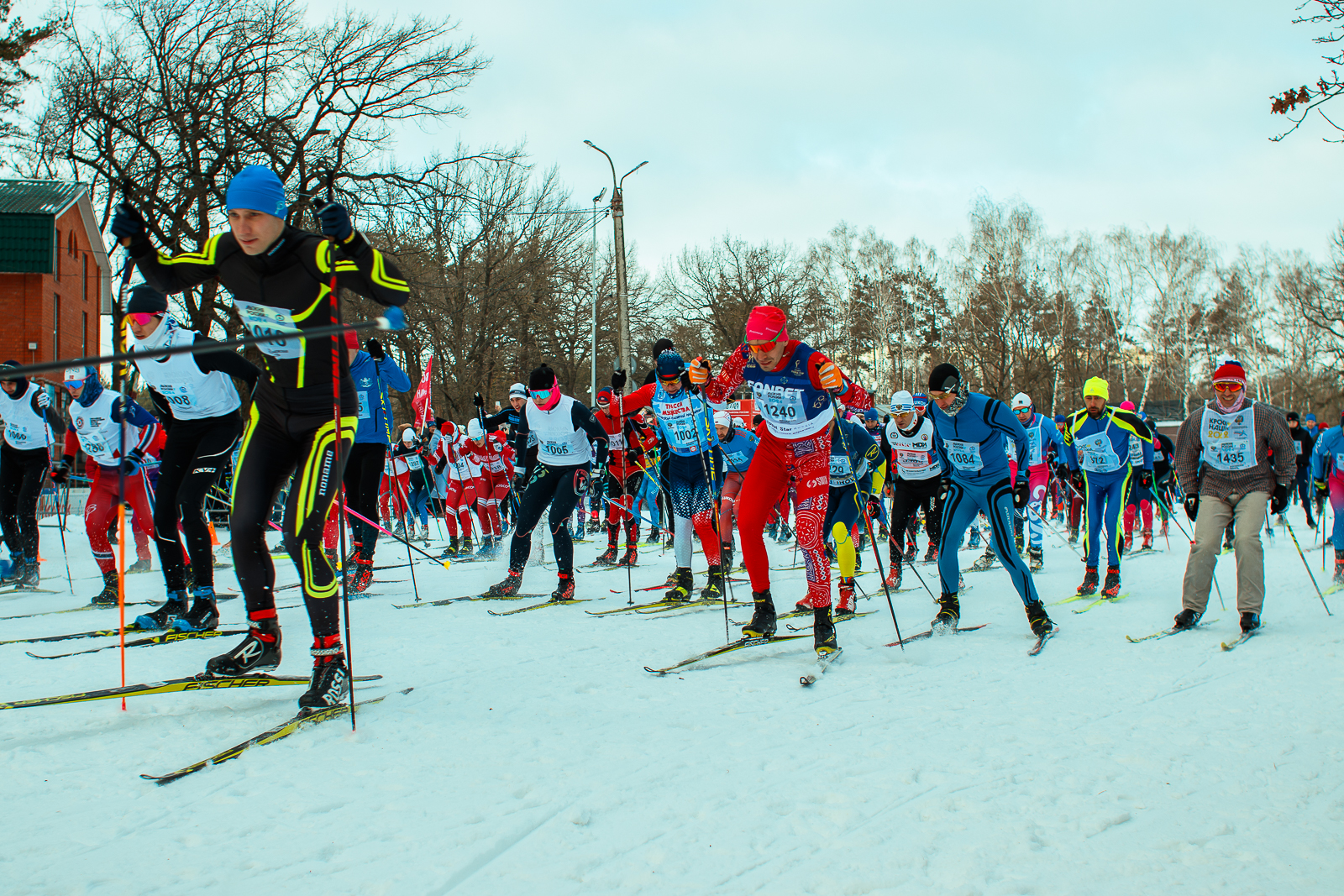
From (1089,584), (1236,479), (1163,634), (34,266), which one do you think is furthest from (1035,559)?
(34,266)

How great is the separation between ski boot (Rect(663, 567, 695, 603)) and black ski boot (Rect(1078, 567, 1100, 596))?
3557 millimetres

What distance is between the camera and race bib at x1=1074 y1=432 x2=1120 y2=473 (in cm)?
859

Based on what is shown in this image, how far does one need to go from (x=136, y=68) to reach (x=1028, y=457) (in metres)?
20.8

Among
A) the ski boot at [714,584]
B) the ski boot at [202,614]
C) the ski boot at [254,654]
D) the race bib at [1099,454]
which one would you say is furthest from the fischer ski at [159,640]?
the race bib at [1099,454]

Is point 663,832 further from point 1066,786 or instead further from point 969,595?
point 969,595

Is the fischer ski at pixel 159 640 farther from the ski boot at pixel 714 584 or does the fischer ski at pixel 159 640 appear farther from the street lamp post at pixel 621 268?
the street lamp post at pixel 621 268

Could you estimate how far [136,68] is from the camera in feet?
63.7

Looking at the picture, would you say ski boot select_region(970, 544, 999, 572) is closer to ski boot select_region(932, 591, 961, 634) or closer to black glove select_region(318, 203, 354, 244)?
ski boot select_region(932, 591, 961, 634)

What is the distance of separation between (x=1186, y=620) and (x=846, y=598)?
2.42 m

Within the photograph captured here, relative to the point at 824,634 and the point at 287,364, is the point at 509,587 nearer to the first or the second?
the point at 824,634

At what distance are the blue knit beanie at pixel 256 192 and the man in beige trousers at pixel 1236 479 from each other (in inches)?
239

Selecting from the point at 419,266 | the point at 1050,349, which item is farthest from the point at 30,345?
the point at 1050,349

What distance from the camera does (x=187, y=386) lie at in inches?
221

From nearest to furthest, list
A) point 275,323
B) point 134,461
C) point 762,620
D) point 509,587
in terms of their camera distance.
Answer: point 275,323
point 762,620
point 509,587
point 134,461
